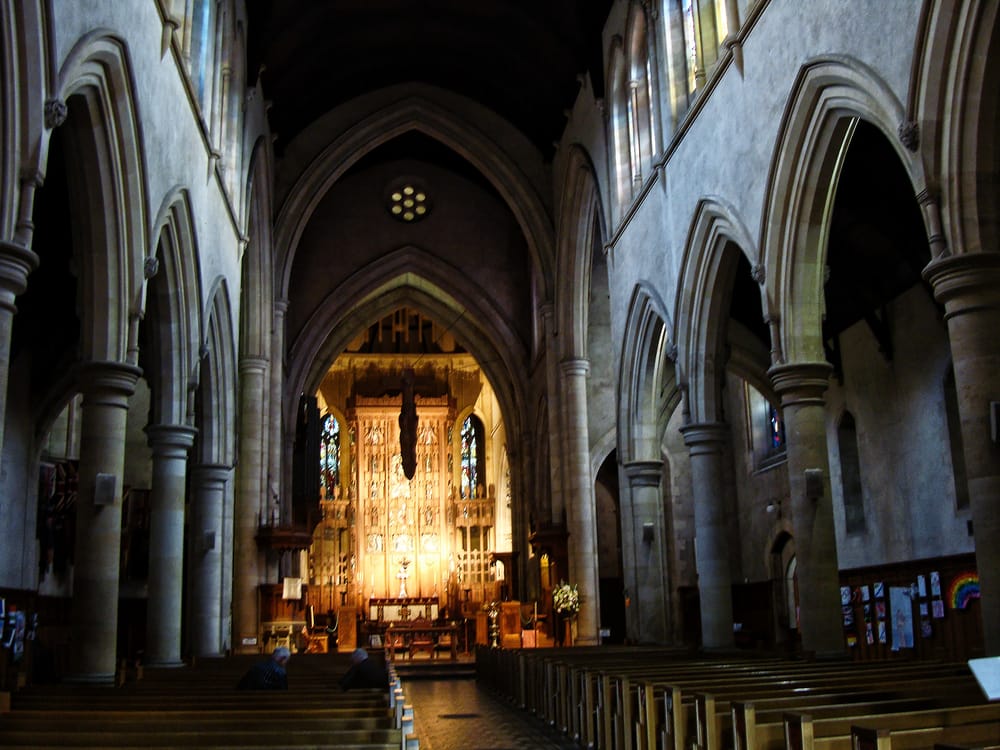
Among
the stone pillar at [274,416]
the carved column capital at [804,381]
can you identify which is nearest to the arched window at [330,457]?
the stone pillar at [274,416]

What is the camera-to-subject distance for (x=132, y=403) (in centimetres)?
2277

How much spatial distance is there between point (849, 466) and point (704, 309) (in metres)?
6.18

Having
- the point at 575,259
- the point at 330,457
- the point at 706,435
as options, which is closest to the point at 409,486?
the point at 330,457

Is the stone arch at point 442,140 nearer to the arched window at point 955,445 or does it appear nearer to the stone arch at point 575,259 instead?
the stone arch at point 575,259

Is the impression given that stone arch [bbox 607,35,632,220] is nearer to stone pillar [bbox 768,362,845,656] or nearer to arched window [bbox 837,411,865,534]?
arched window [bbox 837,411,865,534]

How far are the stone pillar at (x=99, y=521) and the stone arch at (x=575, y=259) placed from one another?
1373 centimetres

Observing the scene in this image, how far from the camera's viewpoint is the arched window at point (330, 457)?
38719 millimetres

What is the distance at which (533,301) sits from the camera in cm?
2977

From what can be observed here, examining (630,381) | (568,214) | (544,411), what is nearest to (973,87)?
(630,381)

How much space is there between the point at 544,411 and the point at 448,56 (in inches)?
386

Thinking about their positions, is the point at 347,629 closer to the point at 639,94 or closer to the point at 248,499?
the point at 248,499

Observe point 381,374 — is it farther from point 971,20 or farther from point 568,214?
point 971,20

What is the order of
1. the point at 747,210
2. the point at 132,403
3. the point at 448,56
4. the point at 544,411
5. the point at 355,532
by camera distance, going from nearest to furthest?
the point at 747,210 < the point at 132,403 < the point at 448,56 < the point at 544,411 < the point at 355,532

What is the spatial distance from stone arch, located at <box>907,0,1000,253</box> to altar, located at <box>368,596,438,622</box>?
26.9 m
